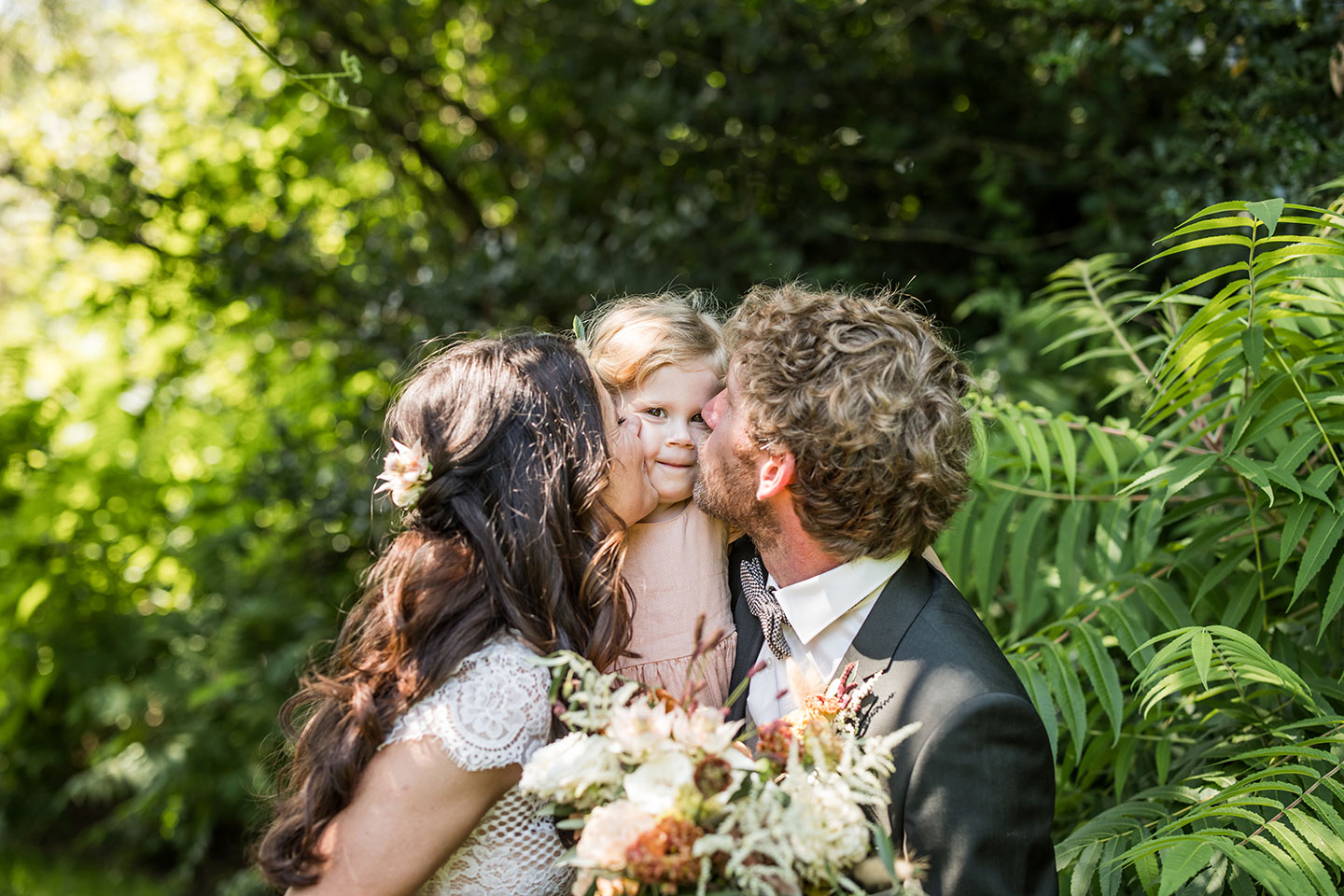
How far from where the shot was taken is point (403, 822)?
2.03 meters

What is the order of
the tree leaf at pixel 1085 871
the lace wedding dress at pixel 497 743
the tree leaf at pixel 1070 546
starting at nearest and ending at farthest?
1. the lace wedding dress at pixel 497 743
2. the tree leaf at pixel 1085 871
3. the tree leaf at pixel 1070 546

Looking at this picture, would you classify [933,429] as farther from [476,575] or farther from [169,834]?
[169,834]

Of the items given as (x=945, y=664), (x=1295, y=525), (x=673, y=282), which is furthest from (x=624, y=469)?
(x=673, y=282)

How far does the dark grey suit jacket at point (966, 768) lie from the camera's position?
6.35ft

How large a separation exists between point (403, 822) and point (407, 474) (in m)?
0.76

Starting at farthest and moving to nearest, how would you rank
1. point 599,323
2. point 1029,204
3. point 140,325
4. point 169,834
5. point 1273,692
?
point 140,325
point 169,834
point 1029,204
point 599,323
point 1273,692

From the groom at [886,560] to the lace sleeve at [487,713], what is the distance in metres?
0.66

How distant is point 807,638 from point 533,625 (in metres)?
0.68

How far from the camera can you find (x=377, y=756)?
2090 millimetres

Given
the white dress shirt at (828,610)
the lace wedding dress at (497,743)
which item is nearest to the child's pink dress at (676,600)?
the white dress shirt at (828,610)

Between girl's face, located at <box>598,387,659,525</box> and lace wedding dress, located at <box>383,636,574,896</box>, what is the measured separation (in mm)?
554

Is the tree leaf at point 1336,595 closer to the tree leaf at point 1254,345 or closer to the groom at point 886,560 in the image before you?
the tree leaf at point 1254,345

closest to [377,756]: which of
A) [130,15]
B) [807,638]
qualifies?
[807,638]

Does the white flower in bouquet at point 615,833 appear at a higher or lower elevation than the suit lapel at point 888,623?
higher
